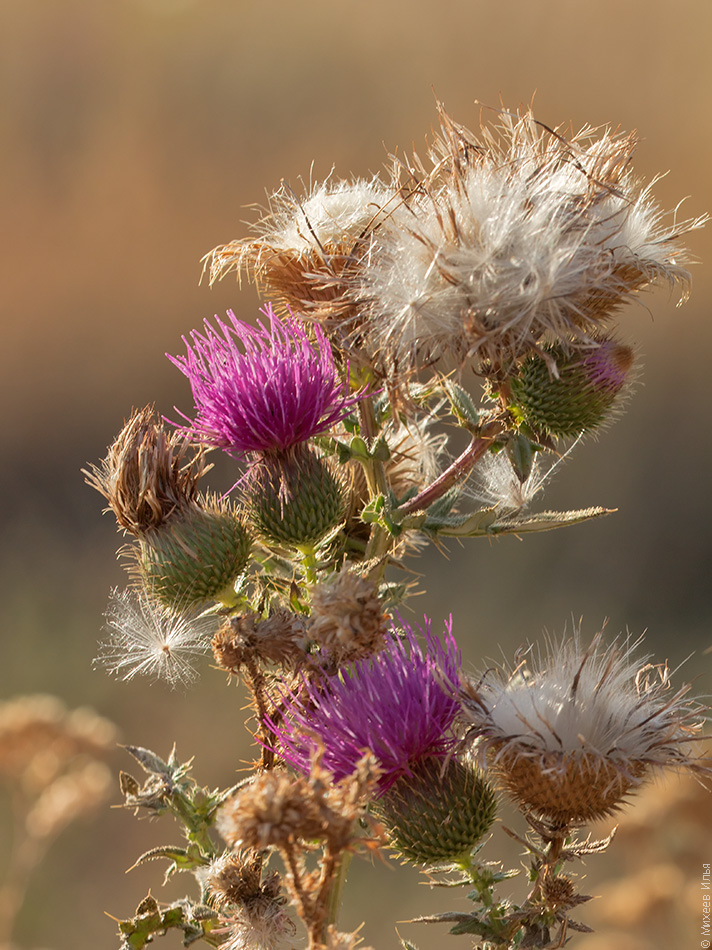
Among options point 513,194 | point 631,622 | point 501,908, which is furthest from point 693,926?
point 631,622

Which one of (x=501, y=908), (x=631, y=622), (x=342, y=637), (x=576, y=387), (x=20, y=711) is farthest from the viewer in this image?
(x=631, y=622)

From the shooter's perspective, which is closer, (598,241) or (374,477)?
(598,241)

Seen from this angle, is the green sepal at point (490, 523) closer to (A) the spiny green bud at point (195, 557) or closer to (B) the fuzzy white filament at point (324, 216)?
(A) the spiny green bud at point (195, 557)

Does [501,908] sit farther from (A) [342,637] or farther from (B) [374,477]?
(B) [374,477]

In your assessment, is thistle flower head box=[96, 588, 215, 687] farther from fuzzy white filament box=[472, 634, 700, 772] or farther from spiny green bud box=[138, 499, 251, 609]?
fuzzy white filament box=[472, 634, 700, 772]

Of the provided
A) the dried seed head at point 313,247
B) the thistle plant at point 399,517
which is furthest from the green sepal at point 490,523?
the dried seed head at point 313,247

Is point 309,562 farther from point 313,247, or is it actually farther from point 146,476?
point 313,247

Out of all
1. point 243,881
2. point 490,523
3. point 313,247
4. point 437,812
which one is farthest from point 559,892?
point 313,247
